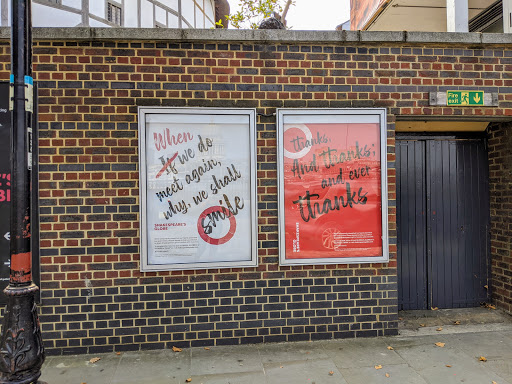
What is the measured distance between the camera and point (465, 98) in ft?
14.4

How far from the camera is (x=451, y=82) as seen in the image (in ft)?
14.4

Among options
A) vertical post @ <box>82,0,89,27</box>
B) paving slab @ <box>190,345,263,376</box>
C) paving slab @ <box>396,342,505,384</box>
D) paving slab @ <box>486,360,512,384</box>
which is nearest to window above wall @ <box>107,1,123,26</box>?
vertical post @ <box>82,0,89,27</box>

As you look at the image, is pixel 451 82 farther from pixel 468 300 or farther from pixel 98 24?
pixel 98 24

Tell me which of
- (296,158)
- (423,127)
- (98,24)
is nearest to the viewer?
(296,158)

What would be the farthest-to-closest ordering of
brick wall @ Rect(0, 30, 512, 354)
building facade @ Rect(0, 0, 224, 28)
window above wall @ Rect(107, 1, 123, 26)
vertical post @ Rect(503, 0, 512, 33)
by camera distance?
window above wall @ Rect(107, 1, 123, 26) < building facade @ Rect(0, 0, 224, 28) < vertical post @ Rect(503, 0, 512, 33) < brick wall @ Rect(0, 30, 512, 354)

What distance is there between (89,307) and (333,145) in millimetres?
3359

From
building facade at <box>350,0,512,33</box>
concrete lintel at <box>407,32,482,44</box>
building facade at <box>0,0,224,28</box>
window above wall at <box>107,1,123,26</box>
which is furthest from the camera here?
window above wall at <box>107,1,123,26</box>

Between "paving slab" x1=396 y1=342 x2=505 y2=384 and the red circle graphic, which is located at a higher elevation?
the red circle graphic

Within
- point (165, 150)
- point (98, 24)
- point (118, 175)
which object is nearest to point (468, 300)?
point (165, 150)

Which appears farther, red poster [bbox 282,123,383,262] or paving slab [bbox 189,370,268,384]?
red poster [bbox 282,123,383,262]

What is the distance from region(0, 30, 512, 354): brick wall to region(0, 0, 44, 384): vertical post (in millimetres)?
1263

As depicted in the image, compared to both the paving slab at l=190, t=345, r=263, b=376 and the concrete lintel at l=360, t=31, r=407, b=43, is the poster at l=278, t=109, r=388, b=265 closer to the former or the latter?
the concrete lintel at l=360, t=31, r=407, b=43

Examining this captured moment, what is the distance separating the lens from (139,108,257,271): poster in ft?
13.4

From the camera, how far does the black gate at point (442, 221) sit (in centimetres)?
512
